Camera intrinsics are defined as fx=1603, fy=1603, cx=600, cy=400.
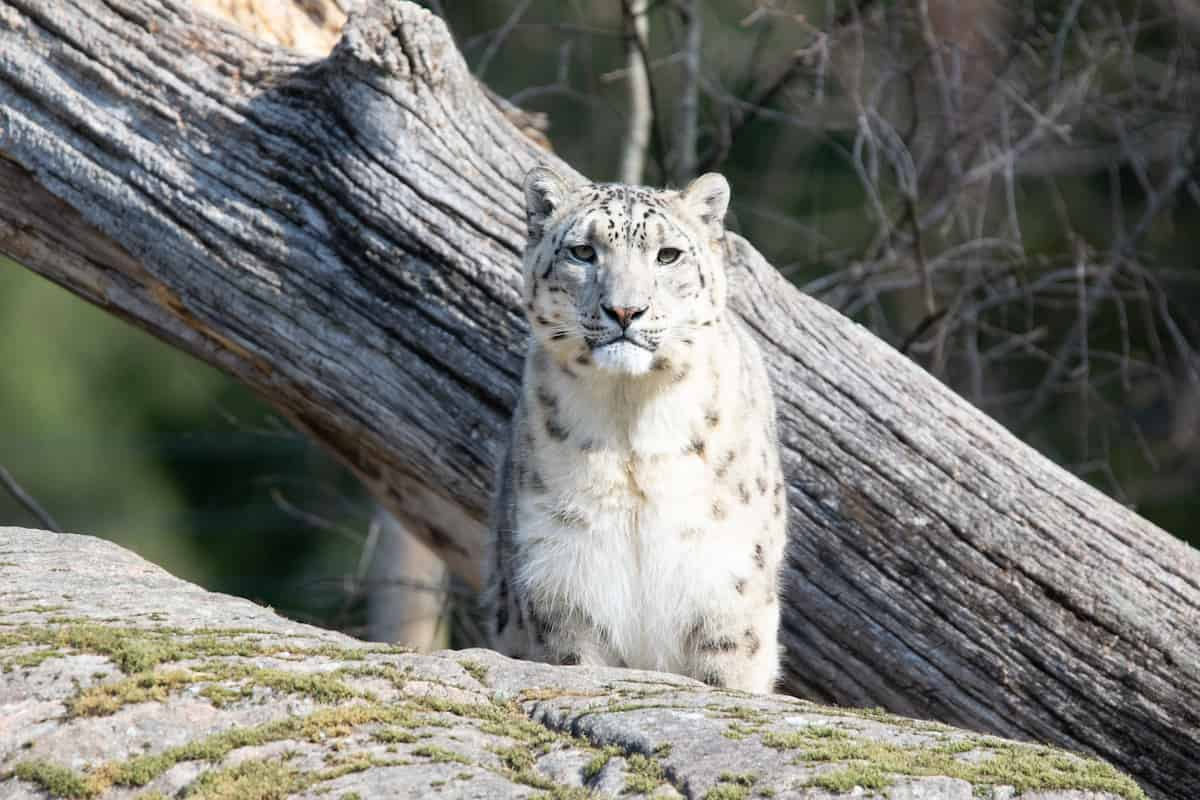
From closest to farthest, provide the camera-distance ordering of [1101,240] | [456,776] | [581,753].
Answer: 1. [456,776]
2. [581,753]
3. [1101,240]

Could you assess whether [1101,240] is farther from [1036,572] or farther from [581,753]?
[581,753]

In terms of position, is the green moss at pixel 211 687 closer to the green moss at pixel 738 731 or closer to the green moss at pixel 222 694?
the green moss at pixel 222 694

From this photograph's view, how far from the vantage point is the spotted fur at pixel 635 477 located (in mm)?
4871

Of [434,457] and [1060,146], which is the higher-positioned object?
[1060,146]

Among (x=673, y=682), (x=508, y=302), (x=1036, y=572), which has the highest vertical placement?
(x=508, y=302)

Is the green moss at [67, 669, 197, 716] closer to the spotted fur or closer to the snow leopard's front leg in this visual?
the spotted fur

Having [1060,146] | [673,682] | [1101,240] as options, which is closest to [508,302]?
[673,682]

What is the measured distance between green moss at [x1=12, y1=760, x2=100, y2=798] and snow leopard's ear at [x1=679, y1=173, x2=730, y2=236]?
9.17 feet

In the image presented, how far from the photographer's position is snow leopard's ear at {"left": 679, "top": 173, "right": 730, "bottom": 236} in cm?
517

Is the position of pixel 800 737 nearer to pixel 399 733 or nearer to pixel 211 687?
pixel 399 733

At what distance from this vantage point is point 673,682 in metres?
4.10

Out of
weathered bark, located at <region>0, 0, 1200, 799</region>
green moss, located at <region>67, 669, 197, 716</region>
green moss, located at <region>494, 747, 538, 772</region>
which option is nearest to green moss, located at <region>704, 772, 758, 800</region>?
green moss, located at <region>494, 747, 538, 772</region>

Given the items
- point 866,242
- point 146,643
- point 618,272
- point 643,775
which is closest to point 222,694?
point 146,643

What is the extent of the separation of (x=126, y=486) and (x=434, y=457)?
398 inches
